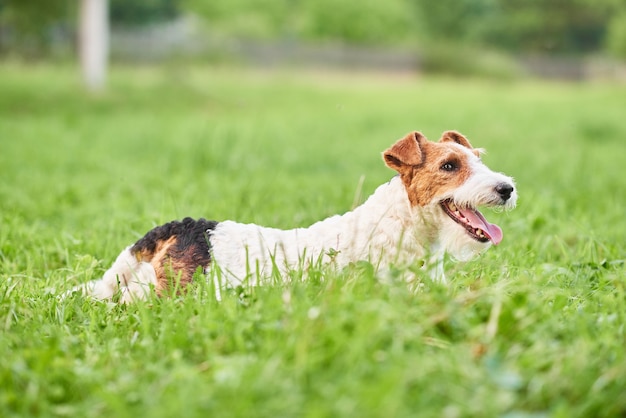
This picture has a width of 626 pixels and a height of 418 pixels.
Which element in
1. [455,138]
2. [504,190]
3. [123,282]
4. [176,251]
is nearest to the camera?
[504,190]

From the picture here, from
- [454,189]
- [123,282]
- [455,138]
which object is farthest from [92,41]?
[454,189]

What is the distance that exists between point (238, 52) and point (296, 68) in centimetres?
248

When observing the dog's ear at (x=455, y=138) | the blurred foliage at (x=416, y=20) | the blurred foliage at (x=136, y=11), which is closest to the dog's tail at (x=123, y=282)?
the dog's ear at (x=455, y=138)

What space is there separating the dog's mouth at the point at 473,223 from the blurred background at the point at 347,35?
53.6ft

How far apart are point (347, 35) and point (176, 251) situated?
49.2m

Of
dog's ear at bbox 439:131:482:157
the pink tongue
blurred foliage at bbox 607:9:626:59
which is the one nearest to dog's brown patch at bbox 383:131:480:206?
the pink tongue

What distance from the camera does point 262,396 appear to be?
250cm

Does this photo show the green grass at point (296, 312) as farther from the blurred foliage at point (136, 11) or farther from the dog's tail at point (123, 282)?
the blurred foliage at point (136, 11)

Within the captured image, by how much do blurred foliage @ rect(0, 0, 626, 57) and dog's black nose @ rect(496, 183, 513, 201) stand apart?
1426 inches

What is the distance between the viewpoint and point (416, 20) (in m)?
57.2

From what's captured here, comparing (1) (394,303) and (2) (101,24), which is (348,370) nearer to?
(1) (394,303)

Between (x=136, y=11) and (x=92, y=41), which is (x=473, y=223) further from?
(x=136, y=11)

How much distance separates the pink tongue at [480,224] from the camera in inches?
151

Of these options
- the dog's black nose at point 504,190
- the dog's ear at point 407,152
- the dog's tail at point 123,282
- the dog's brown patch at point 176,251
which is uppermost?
the dog's ear at point 407,152
